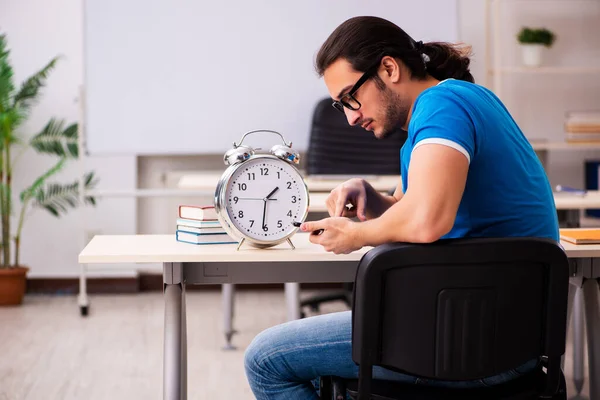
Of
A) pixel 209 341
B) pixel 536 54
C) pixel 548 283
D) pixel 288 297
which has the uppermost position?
pixel 536 54

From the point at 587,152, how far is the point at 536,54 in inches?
30.5

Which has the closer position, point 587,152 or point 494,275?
point 494,275

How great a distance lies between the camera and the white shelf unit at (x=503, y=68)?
15.8 feet

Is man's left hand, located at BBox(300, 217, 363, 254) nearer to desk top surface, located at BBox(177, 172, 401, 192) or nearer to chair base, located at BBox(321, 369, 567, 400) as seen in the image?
chair base, located at BBox(321, 369, 567, 400)

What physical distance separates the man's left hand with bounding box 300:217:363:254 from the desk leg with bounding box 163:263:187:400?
45 centimetres

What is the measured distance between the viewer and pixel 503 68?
485 cm


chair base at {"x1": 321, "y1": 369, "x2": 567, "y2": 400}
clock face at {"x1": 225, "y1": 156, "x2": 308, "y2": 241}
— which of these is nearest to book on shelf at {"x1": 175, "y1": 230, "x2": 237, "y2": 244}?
clock face at {"x1": 225, "y1": 156, "x2": 308, "y2": 241}

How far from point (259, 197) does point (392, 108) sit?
42 cm

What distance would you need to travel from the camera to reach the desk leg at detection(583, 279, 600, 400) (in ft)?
7.77

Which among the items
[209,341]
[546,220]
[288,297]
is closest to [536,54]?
[288,297]

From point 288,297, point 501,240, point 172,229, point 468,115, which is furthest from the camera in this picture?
point 172,229

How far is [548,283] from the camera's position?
4.90 feet

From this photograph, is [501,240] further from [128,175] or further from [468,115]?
[128,175]

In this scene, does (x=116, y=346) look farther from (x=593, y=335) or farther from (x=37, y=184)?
(x=593, y=335)
